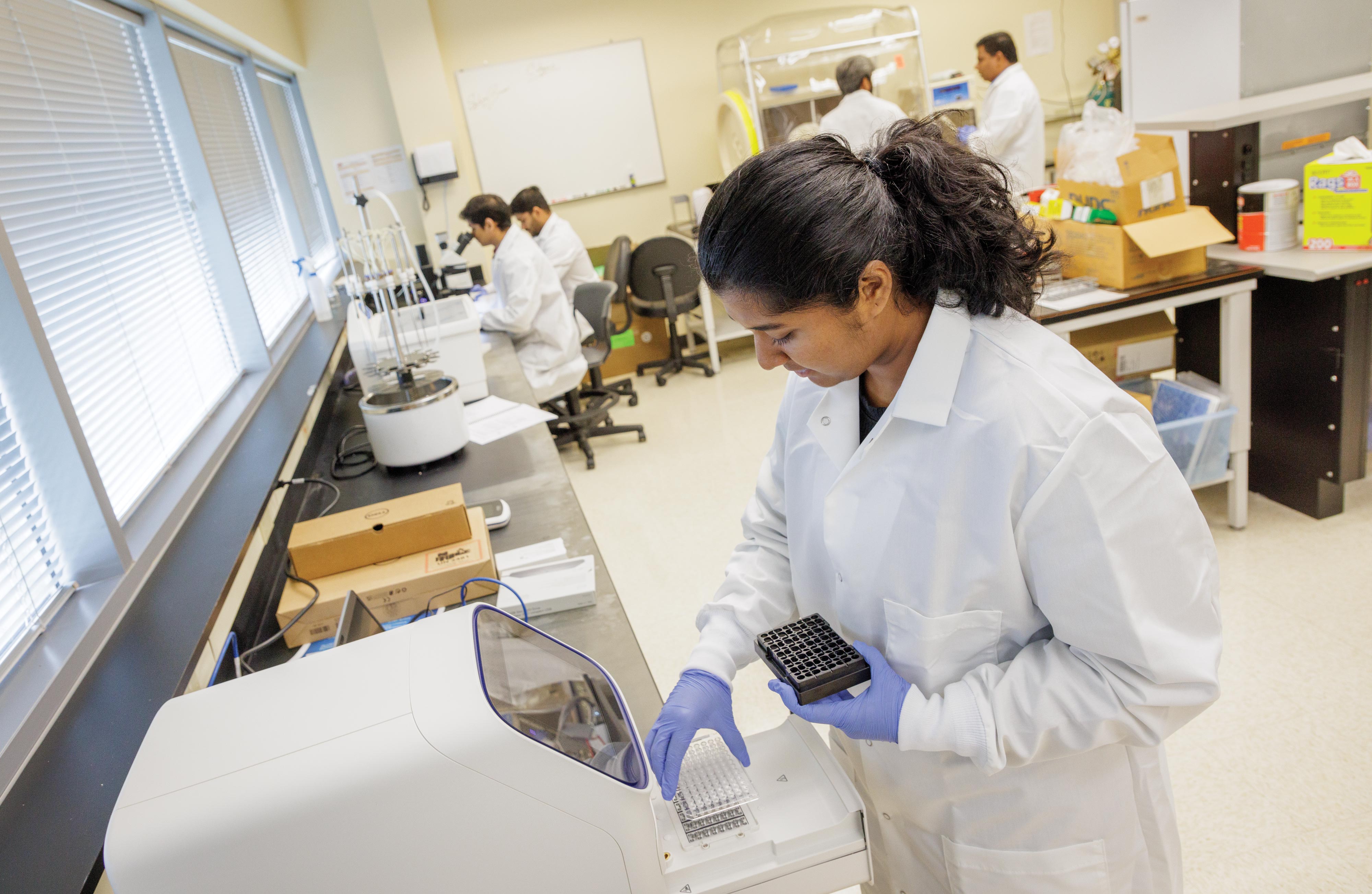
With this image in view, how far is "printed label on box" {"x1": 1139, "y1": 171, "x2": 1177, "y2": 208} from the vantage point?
229cm

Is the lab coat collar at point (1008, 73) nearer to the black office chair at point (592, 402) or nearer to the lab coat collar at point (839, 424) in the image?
the black office chair at point (592, 402)

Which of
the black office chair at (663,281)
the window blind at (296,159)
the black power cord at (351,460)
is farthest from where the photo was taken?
the black office chair at (663,281)

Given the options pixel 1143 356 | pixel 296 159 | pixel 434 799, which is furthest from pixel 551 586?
pixel 296 159

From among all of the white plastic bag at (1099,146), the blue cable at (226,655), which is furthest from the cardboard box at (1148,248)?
the blue cable at (226,655)

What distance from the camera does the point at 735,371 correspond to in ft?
16.5

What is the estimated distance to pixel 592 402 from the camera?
4328 millimetres

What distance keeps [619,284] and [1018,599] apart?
380 centimetres

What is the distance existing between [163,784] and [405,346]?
192 centimetres

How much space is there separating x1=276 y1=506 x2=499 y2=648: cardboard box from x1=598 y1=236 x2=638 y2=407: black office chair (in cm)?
280

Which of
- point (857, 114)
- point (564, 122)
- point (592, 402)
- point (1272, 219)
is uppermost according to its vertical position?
point (564, 122)

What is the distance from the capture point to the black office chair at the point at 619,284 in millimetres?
4375

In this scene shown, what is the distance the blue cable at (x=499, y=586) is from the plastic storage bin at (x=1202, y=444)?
1.91 m

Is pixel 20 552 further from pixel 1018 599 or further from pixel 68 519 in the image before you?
pixel 1018 599

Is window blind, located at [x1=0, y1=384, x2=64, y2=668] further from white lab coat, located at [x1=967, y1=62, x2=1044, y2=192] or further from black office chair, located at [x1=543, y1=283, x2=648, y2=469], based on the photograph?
white lab coat, located at [x1=967, y1=62, x2=1044, y2=192]
